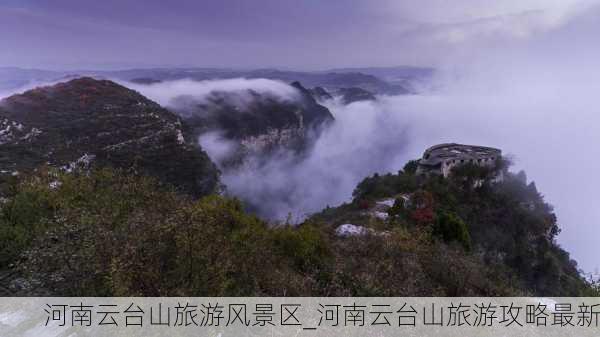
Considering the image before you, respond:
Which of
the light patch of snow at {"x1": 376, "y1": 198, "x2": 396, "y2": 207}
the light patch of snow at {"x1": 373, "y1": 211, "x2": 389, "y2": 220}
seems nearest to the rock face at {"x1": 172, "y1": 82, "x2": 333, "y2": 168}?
the light patch of snow at {"x1": 376, "y1": 198, "x2": 396, "y2": 207}

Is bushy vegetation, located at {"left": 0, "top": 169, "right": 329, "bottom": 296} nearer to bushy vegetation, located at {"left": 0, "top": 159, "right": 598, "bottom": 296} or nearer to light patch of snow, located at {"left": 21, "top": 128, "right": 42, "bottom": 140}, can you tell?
bushy vegetation, located at {"left": 0, "top": 159, "right": 598, "bottom": 296}

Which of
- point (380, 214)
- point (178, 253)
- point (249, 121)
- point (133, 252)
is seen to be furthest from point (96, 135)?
point (249, 121)

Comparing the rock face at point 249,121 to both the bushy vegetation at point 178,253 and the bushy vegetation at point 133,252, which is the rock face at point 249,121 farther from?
the bushy vegetation at point 133,252

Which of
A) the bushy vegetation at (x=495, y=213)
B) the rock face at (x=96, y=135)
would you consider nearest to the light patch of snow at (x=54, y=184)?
the rock face at (x=96, y=135)

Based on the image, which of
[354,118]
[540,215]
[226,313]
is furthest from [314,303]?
[354,118]

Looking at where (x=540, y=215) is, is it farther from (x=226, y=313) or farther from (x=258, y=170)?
(x=258, y=170)
